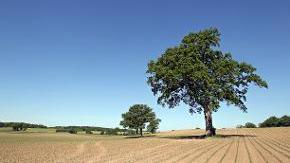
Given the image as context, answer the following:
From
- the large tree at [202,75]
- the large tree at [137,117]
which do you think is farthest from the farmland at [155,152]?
the large tree at [137,117]

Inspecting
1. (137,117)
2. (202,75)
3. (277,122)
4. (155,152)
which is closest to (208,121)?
(202,75)

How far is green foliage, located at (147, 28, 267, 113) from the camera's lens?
50.6m

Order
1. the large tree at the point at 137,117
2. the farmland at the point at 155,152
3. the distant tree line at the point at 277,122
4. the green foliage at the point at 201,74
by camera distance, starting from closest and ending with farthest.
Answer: the farmland at the point at 155,152
the green foliage at the point at 201,74
the large tree at the point at 137,117
the distant tree line at the point at 277,122

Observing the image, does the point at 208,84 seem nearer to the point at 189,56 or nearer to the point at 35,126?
the point at 189,56

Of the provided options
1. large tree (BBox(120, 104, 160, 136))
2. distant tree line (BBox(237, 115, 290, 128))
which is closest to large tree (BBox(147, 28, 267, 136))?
large tree (BBox(120, 104, 160, 136))

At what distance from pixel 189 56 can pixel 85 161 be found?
33187 mm

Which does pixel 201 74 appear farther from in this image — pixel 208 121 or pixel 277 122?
pixel 277 122

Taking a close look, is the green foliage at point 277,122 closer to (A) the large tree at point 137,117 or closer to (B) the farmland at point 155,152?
(A) the large tree at point 137,117

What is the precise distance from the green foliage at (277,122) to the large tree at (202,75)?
9201 cm

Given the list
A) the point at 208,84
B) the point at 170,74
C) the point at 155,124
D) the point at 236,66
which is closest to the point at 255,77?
the point at 236,66

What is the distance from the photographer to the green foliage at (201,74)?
50.6 m

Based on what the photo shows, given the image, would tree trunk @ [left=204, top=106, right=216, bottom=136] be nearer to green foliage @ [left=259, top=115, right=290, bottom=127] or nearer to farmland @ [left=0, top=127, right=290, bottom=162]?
farmland @ [left=0, top=127, right=290, bottom=162]

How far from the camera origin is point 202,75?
162ft

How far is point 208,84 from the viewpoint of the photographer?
4916 centimetres
